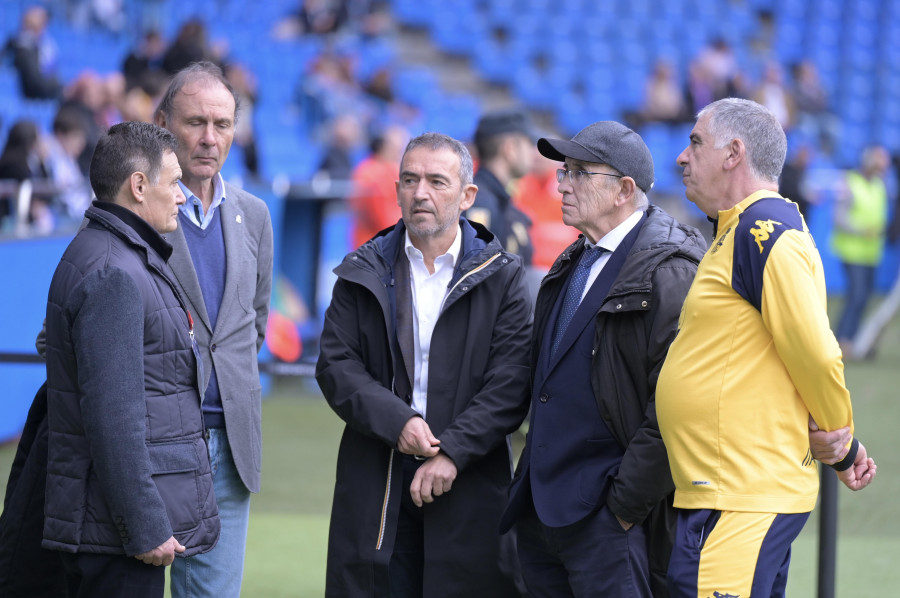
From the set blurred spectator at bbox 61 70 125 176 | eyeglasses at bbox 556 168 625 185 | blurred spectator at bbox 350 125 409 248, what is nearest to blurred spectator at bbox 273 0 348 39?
blurred spectator at bbox 61 70 125 176

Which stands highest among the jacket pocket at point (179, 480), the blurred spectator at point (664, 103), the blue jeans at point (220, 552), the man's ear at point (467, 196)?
the blurred spectator at point (664, 103)

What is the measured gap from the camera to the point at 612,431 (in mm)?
2988

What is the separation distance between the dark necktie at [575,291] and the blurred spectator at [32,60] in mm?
9732

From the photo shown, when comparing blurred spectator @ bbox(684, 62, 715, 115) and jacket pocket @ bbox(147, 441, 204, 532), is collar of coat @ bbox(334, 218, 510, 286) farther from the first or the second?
A: blurred spectator @ bbox(684, 62, 715, 115)

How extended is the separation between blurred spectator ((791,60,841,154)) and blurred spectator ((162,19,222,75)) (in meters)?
9.38

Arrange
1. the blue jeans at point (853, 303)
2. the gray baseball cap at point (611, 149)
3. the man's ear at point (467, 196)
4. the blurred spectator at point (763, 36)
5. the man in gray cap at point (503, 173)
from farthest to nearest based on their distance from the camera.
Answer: the blurred spectator at point (763, 36) → the blue jeans at point (853, 303) → the man in gray cap at point (503, 173) → the man's ear at point (467, 196) → the gray baseball cap at point (611, 149)

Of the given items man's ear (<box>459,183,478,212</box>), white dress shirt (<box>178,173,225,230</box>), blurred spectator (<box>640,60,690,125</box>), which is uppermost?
blurred spectator (<box>640,60,690,125</box>)

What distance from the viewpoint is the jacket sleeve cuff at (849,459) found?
2.75 metres

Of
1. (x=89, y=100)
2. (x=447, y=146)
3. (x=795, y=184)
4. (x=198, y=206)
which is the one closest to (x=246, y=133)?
(x=89, y=100)

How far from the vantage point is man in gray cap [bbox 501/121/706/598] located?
2926mm

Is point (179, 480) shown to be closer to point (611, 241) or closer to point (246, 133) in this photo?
point (611, 241)

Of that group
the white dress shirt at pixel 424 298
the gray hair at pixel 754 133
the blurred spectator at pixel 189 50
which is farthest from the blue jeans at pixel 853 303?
the gray hair at pixel 754 133

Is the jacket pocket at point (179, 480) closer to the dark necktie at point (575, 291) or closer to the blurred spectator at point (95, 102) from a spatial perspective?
the dark necktie at point (575, 291)

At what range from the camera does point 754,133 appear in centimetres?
276
